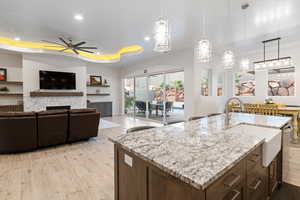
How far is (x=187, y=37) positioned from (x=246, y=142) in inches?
151

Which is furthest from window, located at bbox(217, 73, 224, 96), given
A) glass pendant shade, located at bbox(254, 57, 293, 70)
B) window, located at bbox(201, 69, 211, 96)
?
glass pendant shade, located at bbox(254, 57, 293, 70)

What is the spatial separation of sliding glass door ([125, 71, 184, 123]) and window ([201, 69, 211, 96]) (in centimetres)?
75

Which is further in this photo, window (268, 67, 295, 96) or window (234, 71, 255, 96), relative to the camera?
window (234, 71, 255, 96)

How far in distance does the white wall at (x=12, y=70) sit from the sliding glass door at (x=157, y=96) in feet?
16.3

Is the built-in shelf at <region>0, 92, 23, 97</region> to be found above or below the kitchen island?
above

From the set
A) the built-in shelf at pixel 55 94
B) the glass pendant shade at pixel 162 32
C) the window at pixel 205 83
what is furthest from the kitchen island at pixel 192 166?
the built-in shelf at pixel 55 94

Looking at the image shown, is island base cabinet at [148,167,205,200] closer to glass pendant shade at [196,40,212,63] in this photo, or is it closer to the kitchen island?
the kitchen island

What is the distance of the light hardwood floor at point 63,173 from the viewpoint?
1.90 meters

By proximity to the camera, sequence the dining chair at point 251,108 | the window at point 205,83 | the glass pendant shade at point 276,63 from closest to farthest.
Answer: the glass pendant shade at point 276,63 → the dining chair at point 251,108 → the window at point 205,83

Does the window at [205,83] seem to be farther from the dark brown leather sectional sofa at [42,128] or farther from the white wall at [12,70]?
the white wall at [12,70]

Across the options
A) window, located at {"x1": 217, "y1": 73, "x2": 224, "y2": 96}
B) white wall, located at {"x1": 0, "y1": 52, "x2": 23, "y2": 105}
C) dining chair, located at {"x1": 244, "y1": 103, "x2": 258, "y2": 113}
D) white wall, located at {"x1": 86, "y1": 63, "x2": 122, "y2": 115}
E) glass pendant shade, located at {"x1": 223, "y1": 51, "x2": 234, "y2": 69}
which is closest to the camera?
glass pendant shade, located at {"x1": 223, "y1": 51, "x2": 234, "y2": 69}

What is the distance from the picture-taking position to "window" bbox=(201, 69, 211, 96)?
221 inches

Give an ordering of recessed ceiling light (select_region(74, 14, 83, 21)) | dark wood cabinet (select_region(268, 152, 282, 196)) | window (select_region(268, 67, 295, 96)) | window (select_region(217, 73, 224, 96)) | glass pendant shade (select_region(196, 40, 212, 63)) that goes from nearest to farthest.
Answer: dark wood cabinet (select_region(268, 152, 282, 196)), glass pendant shade (select_region(196, 40, 212, 63)), recessed ceiling light (select_region(74, 14, 83, 21)), window (select_region(268, 67, 295, 96)), window (select_region(217, 73, 224, 96))

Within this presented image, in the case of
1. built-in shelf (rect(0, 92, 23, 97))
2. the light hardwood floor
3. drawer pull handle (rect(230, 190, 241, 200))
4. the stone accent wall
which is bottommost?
the light hardwood floor
